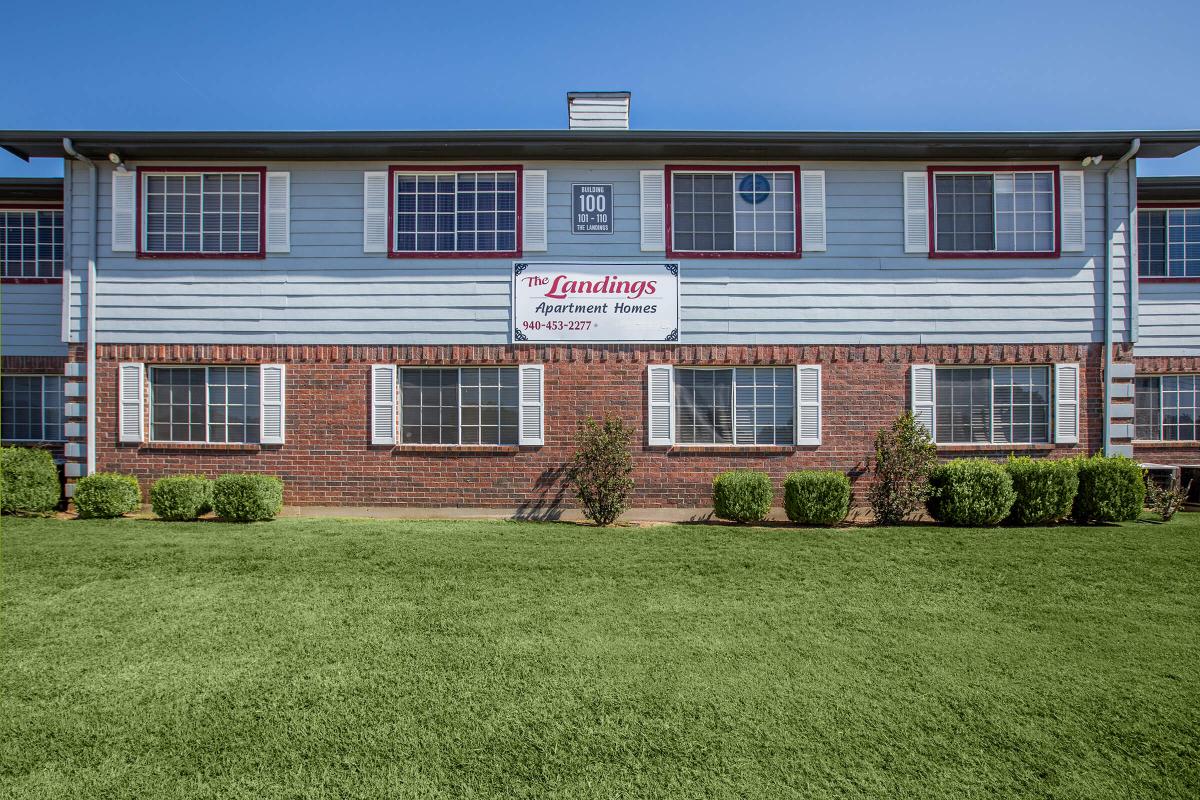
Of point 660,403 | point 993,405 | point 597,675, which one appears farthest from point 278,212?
point 993,405

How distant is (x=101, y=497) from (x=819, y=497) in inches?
421

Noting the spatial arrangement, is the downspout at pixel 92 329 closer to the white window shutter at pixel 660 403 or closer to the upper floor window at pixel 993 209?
the white window shutter at pixel 660 403

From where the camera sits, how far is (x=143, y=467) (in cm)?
1126

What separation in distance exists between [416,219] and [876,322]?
759 centimetres

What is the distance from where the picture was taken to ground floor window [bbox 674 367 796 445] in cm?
1124

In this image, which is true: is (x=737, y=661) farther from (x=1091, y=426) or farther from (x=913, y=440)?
(x=1091, y=426)

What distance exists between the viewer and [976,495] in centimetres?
998

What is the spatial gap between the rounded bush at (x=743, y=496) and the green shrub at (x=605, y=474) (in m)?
1.37

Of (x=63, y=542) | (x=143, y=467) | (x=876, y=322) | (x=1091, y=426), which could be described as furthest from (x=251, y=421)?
(x=1091, y=426)

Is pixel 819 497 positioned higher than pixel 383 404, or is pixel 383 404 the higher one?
pixel 383 404

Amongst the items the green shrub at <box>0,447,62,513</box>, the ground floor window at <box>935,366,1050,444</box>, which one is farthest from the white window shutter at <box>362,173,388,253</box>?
the ground floor window at <box>935,366,1050,444</box>

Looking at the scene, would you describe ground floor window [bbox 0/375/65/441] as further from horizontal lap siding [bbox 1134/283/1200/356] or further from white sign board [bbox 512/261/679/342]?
horizontal lap siding [bbox 1134/283/1200/356]

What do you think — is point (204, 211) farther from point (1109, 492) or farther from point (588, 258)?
point (1109, 492)

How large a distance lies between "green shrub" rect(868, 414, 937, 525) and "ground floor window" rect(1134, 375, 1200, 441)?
6.52 metres
